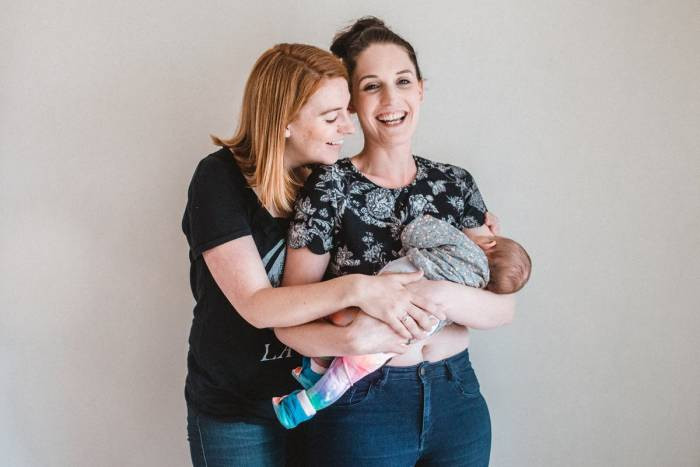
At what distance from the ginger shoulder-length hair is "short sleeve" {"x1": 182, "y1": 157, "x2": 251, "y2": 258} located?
66 mm

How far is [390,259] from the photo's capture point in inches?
62.2

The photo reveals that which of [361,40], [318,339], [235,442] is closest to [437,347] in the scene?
[318,339]

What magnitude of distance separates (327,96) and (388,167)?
28 centimetres

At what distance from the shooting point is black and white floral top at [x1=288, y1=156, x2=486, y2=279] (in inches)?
60.4

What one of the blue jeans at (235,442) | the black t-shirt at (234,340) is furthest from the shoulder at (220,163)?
the blue jeans at (235,442)

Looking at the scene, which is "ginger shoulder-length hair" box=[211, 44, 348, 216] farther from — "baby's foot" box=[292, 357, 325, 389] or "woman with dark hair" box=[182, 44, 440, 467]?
"baby's foot" box=[292, 357, 325, 389]

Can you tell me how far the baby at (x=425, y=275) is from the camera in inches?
56.0

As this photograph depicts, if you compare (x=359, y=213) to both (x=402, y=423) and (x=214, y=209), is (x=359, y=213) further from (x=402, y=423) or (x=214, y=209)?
(x=402, y=423)

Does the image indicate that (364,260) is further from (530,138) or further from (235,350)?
(530,138)

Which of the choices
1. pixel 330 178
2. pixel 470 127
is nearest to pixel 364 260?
pixel 330 178

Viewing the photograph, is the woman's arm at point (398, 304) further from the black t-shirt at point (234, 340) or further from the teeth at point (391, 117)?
the teeth at point (391, 117)

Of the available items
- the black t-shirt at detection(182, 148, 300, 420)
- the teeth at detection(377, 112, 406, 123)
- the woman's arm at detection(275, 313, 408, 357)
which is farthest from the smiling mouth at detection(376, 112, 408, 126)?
the woman's arm at detection(275, 313, 408, 357)

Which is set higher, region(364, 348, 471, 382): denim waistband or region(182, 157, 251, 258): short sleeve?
region(182, 157, 251, 258): short sleeve

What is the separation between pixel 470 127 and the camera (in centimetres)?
204
